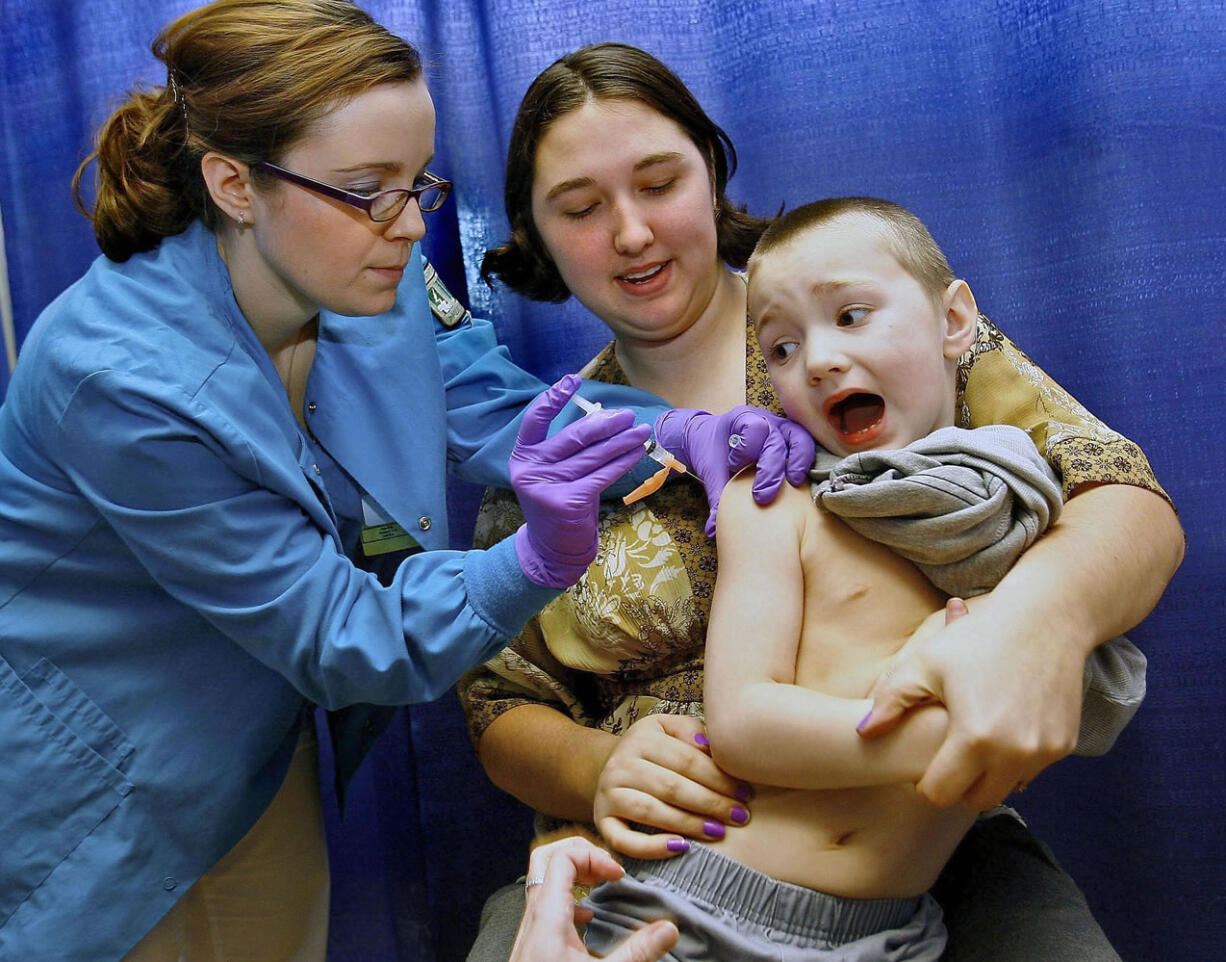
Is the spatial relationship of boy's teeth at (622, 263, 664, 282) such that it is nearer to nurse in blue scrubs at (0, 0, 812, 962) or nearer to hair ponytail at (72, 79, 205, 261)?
nurse in blue scrubs at (0, 0, 812, 962)

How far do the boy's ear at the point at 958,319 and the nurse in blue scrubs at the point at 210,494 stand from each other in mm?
219

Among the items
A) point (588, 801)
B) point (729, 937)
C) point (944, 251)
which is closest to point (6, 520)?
point (588, 801)

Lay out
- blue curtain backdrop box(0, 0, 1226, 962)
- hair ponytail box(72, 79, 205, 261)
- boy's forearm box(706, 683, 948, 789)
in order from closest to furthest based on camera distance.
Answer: boy's forearm box(706, 683, 948, 789)
hair ponytail box(72, 79, 205, 261)
blue curtain backdrop box(0, 0, 1226, 962)

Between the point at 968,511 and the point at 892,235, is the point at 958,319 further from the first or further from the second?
the point at 968,511

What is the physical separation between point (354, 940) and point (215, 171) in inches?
55.9

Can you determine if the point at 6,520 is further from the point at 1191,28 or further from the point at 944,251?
the point at 1191,28

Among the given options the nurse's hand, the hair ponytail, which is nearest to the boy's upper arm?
the nurse's hand

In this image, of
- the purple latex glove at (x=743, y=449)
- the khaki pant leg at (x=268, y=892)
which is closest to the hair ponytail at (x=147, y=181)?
the purple latex glove at (x=743, y=449)

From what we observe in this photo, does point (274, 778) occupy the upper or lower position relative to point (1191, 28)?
lower

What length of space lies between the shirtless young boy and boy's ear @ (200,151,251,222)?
62 cm

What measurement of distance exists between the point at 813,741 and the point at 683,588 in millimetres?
378

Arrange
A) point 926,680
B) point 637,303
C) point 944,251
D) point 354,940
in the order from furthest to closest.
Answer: point 354,940 < point 944,251 < point 637,303 < point 926,680

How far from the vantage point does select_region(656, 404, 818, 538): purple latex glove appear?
1394 millimetres

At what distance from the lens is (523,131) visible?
170cm
